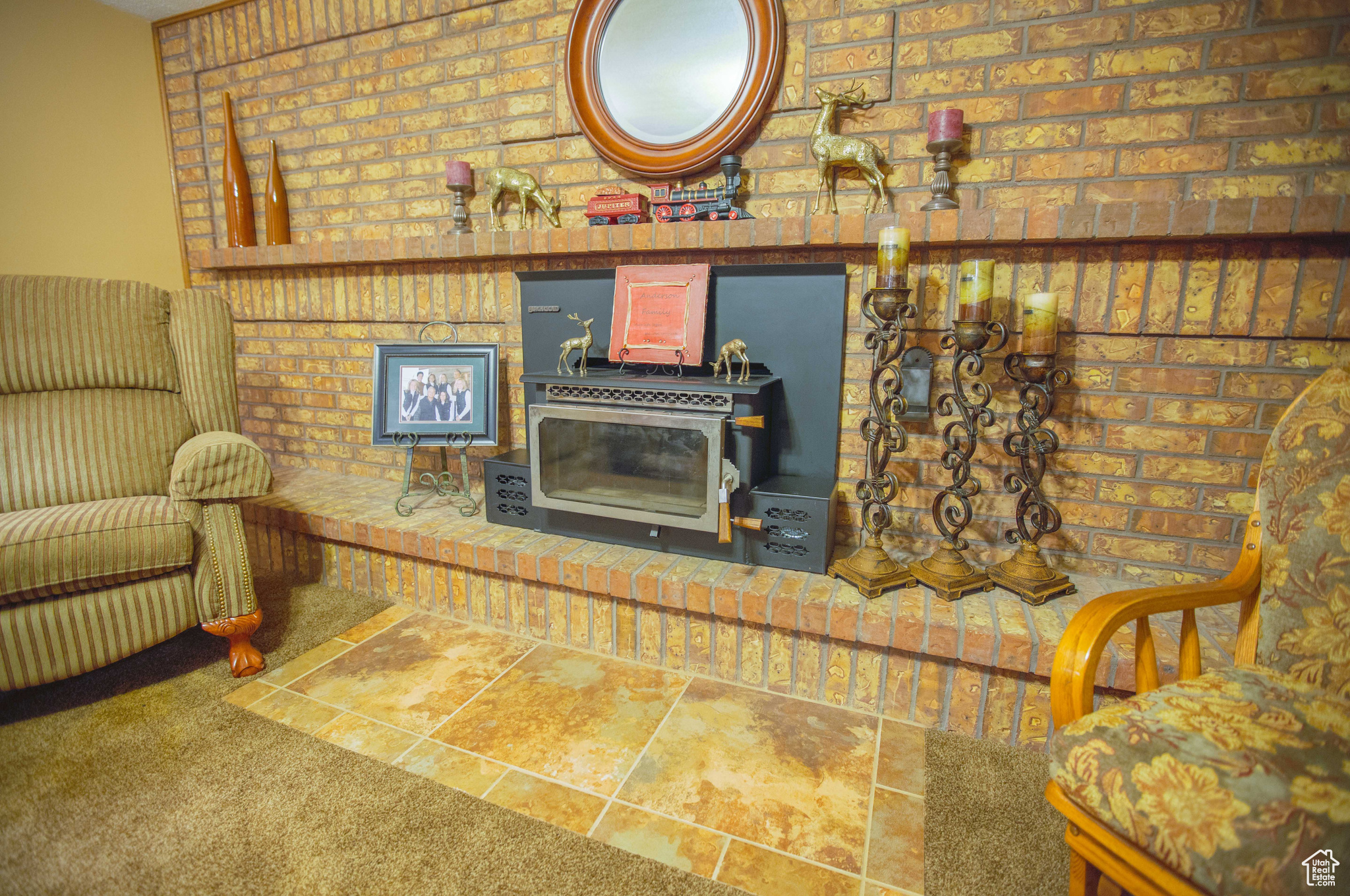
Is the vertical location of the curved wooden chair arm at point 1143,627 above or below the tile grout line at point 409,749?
above

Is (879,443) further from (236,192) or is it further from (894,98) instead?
(236,192)

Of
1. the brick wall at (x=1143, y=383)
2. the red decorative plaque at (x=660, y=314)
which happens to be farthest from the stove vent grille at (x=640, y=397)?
the brick wall at (x=1143, y=383)

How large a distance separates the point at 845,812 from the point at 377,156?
275 centimetres

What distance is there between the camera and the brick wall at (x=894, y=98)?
1.47m

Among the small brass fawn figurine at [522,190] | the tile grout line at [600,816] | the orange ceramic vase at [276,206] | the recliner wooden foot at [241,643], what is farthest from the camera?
the orange ceramic vase at [276,206]

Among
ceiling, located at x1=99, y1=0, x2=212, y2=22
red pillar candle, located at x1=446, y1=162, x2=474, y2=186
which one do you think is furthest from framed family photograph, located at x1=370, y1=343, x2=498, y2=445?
ceiling, located at x1=99, y1=0, x2=212, y2=22

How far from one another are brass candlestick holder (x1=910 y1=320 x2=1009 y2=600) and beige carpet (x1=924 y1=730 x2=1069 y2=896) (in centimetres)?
37

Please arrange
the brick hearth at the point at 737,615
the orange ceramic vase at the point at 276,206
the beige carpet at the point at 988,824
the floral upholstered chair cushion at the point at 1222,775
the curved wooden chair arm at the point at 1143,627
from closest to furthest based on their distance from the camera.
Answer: the floral upholstered chair cushion at the point at 1222,775 → the curved wooden chair arm at the point at 1143,627 → the beige carpet at the point at 988,824 → the brick hearth at the point at 737,615 → the orange ceramic vase at the point at 276,206

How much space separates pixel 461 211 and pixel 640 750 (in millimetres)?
1923

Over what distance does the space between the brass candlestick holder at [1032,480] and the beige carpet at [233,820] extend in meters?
1.03

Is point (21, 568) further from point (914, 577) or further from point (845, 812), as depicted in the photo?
point (914, 577)

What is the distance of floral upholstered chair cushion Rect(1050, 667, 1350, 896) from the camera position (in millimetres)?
694

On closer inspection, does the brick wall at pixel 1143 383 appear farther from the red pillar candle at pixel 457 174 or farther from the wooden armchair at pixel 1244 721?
the red pillar candle at pixel 457 174

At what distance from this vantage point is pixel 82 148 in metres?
2.66
